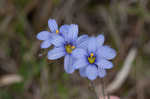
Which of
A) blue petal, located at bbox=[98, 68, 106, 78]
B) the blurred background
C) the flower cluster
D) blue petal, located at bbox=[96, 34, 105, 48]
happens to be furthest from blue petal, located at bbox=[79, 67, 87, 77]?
the blurred background

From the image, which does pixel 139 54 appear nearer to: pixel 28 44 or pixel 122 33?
pixel 122 33

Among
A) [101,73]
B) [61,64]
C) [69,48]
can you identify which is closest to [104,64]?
[101,73]

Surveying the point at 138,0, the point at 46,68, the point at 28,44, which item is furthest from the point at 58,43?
the point at 138,0

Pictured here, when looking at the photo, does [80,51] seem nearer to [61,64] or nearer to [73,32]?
[73,32]

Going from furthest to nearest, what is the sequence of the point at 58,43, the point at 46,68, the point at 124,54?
the point at 124,54
the point at 46,68
the point at 58,43

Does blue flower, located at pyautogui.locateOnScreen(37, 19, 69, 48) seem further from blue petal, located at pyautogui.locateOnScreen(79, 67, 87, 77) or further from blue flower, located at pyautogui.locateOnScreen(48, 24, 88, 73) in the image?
blue petal, located at pyautogui.locateOnScreen(79, 67, 87, 77)
